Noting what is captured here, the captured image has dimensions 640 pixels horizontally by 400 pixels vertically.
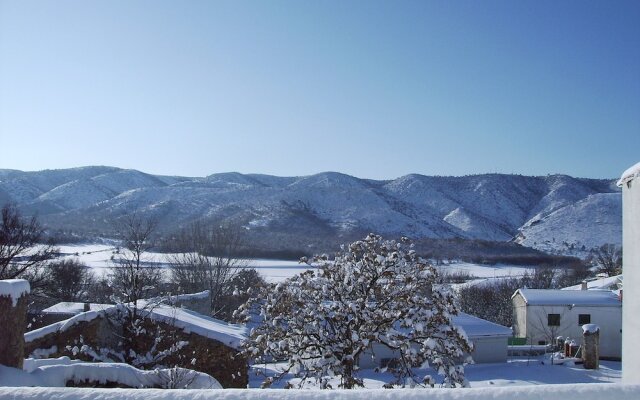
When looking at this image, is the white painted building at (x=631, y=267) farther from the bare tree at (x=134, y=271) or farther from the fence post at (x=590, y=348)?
the fence post at (x=590, y=348)

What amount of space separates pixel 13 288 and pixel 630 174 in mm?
7235

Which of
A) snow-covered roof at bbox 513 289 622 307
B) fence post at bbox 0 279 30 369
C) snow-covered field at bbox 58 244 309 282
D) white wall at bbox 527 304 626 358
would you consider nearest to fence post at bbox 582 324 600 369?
white wall at bbox 527 304 626 358

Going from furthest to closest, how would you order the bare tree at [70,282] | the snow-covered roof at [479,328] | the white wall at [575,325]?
the bare tree at [70,282] → the white wall at [575,325] → the snow-covered roof at [479,328]

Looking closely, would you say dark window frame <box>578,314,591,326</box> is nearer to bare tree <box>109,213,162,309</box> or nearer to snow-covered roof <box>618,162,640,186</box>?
bare tree <box>109,213,162,309</box>

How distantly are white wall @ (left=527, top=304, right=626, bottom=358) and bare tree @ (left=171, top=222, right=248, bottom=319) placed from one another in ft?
70.4

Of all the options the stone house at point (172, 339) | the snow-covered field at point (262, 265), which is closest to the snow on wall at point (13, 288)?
the stone house at point (172, 339)

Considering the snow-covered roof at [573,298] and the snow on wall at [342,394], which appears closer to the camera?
the snow on wall at [342,394]

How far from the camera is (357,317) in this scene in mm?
11305

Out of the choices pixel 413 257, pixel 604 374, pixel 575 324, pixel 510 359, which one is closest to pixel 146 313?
pixel 413 257

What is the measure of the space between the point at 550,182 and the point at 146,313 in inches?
6879

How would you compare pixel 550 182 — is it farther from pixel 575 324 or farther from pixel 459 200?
pixel 575 324

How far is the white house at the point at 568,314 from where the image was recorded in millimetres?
38625

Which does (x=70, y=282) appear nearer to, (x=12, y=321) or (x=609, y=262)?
(x=12, y=321)

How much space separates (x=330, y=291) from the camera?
12102mm
